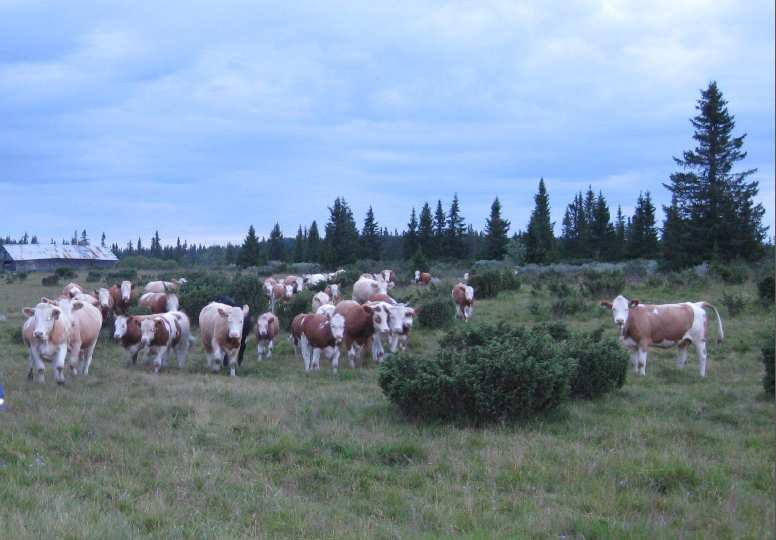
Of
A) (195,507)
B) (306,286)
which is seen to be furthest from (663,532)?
(306,286)

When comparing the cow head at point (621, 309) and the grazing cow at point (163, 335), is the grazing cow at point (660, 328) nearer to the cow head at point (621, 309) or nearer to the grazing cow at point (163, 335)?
the cow head at point (621, 309)

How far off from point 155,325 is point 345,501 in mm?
9901

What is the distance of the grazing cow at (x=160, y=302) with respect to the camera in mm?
20703

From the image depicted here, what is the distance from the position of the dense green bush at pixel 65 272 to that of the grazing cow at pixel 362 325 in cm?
1169

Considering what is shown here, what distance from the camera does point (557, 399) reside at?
1058 cm

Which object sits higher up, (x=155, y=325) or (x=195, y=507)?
(x=155, y=325)

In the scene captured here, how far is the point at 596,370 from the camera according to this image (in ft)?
39.4

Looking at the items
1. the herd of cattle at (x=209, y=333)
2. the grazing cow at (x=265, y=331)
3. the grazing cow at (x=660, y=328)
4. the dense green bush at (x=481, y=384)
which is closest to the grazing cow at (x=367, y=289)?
the herd of cattle at (x=209, y=333)

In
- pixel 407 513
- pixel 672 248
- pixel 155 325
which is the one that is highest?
pixel 672 248

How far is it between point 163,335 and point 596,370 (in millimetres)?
8954

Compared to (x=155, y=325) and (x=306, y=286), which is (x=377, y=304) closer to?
(x=155, y=325)

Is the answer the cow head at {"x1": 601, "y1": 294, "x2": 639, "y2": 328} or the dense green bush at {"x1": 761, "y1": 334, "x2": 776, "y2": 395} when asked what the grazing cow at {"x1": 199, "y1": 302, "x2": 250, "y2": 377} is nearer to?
the cow head at {"x1": 601, "y1": 294, "x2": 639, "y2": 328}

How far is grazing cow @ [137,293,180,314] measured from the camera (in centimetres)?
2070

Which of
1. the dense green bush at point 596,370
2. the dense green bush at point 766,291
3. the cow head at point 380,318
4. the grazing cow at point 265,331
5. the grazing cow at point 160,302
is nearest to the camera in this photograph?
the dense green bush at point 596,370
